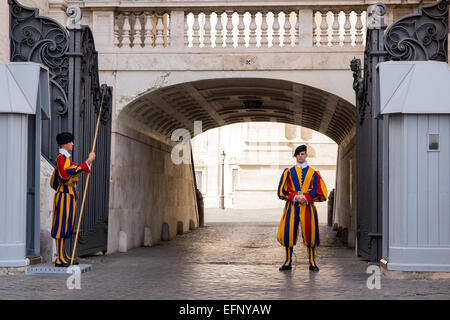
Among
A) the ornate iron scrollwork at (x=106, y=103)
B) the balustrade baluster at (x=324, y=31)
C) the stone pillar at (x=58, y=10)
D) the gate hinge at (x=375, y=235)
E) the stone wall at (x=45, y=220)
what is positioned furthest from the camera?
the stone pillar at (x=58, y=10)

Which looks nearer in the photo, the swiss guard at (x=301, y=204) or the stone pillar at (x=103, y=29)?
the swiss guard at (x=301, y=204)

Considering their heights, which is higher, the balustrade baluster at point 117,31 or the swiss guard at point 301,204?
the balustrade baluster at point 117,31

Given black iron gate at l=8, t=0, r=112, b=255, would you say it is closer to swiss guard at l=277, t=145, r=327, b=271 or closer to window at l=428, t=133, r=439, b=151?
swiss guard at l=277, t=145, r=327, b=271

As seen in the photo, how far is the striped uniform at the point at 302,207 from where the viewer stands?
10.4 meters

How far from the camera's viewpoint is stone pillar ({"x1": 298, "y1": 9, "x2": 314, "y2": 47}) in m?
14.4

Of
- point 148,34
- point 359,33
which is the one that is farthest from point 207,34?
point 359,33

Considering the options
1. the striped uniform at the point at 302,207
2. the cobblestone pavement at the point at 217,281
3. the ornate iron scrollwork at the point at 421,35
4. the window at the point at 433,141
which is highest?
the ornate iron scrollwork at the point at 421,35

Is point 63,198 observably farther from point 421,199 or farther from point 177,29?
point 177,29

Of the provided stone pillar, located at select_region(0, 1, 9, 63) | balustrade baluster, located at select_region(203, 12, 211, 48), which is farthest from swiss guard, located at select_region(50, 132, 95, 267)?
balustrade baluster, located at select_region(203, 12, 211, 48)

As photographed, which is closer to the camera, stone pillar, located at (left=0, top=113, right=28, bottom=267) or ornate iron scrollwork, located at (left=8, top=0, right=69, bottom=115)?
stone pillar, located at (left=0, top=113, right=28, bottom=267)

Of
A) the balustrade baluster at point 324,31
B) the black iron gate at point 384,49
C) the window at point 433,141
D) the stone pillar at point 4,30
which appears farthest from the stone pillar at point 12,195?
the balustrade baluster at point 324,31

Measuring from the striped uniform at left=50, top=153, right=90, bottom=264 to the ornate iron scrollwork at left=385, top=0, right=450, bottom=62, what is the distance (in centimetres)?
510

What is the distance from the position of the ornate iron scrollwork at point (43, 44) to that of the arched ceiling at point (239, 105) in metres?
2.82

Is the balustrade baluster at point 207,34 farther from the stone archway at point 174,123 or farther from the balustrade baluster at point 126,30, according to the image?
the balustrade baluster at point 126,30
